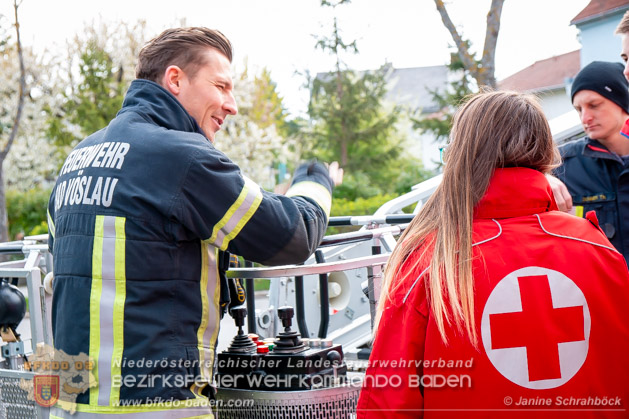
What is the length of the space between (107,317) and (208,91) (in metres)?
0.84

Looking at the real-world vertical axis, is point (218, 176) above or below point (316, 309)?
above

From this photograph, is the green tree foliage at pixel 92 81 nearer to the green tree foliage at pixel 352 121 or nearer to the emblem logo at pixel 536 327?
the green tree foliage at pixel 352 121

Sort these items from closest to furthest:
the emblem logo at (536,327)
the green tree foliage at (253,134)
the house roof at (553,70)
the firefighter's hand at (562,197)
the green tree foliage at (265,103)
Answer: the emblem logo at (536,327), the firefighter's hand at (562,197), the green tree foliage at (253,134), the green tree foliage at (265,103), the house roof at (553,70)

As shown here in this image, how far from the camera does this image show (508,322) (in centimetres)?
168

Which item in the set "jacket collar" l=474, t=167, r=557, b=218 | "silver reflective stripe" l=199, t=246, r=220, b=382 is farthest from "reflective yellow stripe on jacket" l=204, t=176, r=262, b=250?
"jacket collar" l=474, t=167, r=557, b=218

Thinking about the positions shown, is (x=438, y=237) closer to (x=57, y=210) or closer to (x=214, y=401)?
(x=214, y=401)

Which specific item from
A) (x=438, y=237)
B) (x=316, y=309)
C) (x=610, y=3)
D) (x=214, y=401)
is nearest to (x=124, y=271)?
(x=214, y=401)

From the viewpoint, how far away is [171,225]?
194 centimetres

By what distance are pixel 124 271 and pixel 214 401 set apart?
55 centimetres

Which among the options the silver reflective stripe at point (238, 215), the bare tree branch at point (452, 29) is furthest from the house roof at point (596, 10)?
the silver reflective stripe at point (238, 215)

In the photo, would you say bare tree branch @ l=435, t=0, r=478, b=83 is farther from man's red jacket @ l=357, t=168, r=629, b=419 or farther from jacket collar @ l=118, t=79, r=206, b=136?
man's red jacket @ l=357, t=168, r=629, b=419

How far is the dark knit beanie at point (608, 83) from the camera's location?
3160mm

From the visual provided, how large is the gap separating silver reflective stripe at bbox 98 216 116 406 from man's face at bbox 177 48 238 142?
55 centimetres

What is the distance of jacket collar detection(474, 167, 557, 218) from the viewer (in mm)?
1743
